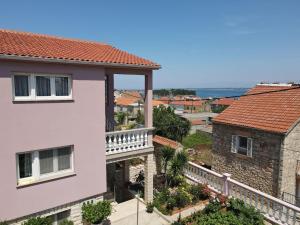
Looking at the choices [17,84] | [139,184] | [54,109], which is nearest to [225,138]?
[139,184]

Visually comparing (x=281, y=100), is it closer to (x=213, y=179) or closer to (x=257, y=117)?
(x=257, y=117)

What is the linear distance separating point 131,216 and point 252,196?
6.85 metres

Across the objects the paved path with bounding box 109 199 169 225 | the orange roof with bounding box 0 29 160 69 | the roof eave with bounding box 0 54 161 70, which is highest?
the orange roof with bounding box 0 29 160 69

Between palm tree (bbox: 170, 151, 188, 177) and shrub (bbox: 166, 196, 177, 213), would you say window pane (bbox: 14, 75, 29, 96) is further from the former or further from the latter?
palm tree (bbox: 170, 151, 188, 177)

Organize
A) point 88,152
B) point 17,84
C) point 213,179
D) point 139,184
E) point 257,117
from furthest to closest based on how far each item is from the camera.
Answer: point 257,117 < point 139,184 < point 213,179 < point 88,152 < point 17,84

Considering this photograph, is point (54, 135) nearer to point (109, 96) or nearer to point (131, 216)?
point (109, 96)

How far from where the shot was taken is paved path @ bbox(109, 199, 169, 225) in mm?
13117

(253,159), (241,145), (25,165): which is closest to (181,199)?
(253,159)

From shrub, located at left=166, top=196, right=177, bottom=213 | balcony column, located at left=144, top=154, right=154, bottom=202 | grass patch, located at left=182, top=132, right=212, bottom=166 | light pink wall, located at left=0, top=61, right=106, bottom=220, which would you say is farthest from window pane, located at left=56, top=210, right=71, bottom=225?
grass patch, located at left=182, top=132, right=212, bottom=166

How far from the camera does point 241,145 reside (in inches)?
771

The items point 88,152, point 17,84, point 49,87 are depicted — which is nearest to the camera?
point 17,84

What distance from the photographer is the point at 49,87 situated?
10.8 metres

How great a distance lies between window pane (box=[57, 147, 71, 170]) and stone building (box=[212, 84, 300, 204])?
11.0 metres

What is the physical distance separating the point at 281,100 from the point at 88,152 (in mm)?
15116
